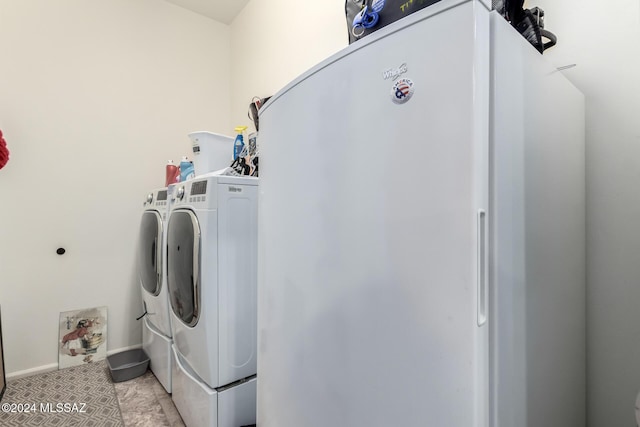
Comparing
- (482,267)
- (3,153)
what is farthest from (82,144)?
(482,267)

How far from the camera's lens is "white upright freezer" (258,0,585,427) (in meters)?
0.49

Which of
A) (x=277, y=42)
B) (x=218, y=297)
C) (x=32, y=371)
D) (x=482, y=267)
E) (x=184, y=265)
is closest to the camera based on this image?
(x=482, y=267)

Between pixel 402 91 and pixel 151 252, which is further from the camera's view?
pixel 151 252

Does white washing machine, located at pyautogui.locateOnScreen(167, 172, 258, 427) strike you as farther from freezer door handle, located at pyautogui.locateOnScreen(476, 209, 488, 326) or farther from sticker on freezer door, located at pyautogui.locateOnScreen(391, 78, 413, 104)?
freezer door handle, located at pyautogui.locateOnScreen(476, 209, 488, 326)

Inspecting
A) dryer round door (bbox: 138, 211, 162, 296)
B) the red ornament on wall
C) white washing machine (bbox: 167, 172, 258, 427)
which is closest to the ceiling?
the red ornament on wall

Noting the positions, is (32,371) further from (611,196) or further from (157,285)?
(611,196)

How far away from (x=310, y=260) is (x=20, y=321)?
100 inches

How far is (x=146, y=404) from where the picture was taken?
1819 millimetres

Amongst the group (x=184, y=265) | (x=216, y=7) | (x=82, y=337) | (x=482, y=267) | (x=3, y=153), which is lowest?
(x=82, y=337)

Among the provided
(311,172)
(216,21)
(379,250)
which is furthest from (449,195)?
(216,21)

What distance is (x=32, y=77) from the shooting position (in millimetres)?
2100

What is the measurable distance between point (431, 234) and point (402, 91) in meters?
0.27

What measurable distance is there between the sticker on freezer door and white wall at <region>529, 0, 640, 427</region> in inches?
30.5

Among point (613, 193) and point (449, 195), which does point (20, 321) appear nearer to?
point (449, 195)
